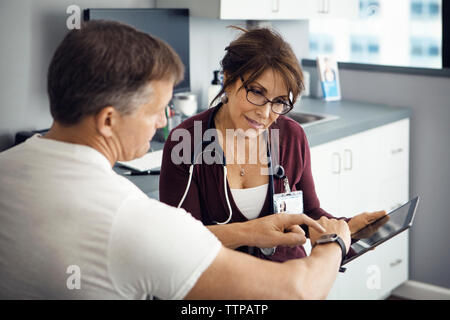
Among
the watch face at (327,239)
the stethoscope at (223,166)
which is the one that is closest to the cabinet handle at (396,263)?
the stethoscope at (223,166)

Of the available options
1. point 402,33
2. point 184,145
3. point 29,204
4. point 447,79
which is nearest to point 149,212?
point 29,204

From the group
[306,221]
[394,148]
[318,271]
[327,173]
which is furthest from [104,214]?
[394,148]

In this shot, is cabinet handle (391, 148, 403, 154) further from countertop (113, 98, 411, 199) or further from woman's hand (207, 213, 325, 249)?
woman's hand (207, 213, 325, 249)

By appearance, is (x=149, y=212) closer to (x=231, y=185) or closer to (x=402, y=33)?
(x=231, y=185)

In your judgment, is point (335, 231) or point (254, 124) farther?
point (254, 124)

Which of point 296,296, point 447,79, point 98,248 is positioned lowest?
A: point 296,296

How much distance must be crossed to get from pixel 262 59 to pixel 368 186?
1.50 meters

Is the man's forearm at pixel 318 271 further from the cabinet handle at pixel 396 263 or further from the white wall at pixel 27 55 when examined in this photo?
the cabinet handle at pixel 396 263

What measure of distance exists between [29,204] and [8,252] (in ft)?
0.29

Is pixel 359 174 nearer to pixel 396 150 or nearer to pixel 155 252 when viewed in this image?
pixel 396 150

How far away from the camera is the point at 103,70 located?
939 millimetres

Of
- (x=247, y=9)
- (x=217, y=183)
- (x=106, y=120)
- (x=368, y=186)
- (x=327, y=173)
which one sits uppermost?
(x=247, y=9)

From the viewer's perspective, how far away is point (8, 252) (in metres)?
0.96

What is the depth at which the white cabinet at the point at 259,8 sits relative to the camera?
2543 millimetres
